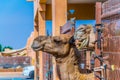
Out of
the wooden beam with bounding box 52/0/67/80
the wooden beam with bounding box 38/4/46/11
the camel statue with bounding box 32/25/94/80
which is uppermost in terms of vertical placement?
the wooden beam with bounding box 38/4/46/11

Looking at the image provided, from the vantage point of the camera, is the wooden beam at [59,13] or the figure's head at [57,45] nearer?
the figure's head at [57,45]

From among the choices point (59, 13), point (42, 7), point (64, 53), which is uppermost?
point (42, 7)

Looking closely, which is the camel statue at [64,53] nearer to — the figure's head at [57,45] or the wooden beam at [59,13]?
the figure's head at [57,45]

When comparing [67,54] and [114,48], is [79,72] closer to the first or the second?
[67,54]

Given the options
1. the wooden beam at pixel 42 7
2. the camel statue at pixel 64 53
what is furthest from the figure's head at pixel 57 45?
the wooden beam at pixel 42 7

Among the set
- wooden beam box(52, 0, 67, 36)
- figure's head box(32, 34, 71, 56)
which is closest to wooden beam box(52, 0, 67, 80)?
wooden beam box(52, 0, 67, 36)

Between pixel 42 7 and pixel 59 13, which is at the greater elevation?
pixel 42 7

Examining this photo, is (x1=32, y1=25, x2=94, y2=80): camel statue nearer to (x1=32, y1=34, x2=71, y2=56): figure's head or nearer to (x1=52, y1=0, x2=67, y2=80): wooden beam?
(x1=32, y1=34, x2=71, y2=56): figure's head

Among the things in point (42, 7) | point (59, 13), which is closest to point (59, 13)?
point (59, 13)

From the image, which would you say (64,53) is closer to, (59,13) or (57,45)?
(57,45)

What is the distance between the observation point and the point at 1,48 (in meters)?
44.7

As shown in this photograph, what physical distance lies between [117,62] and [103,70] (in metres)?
0.43

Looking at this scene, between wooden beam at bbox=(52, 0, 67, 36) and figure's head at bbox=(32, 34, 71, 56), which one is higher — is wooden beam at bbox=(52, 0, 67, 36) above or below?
above

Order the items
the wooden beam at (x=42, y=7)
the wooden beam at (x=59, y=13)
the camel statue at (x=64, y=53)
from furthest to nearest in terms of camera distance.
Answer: the wooden beam at (x=42, y=7)
the wooden beam at (x=59, y=13)
the camel statue at (x=64, y=53)
